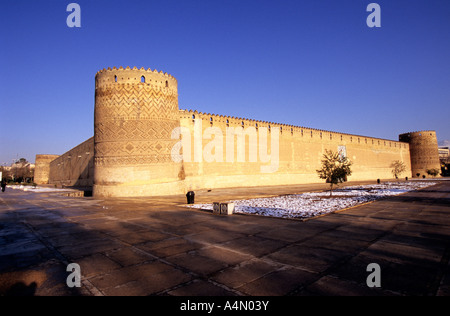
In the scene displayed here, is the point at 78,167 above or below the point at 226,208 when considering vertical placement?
above

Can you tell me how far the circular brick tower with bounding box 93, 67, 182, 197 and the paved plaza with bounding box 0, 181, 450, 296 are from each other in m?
10.1

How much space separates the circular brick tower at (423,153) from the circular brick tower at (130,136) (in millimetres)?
58912

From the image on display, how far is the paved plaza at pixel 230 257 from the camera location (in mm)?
3027

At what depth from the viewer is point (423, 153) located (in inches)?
2124

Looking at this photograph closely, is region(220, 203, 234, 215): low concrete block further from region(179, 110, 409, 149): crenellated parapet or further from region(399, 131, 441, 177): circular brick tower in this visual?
region(399, 131, 441, 177): circular brick tower

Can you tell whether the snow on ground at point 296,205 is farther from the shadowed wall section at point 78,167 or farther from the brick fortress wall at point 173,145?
the shadowed wall section at point 78,167

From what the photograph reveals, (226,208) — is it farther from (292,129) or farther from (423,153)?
(423,153)

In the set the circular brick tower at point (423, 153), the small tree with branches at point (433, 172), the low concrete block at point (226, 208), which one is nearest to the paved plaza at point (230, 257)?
the low concrete block at point (226, 208)

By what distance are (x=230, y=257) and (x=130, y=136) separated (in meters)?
15.2

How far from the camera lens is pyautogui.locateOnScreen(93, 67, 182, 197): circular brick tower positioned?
56.4ft
